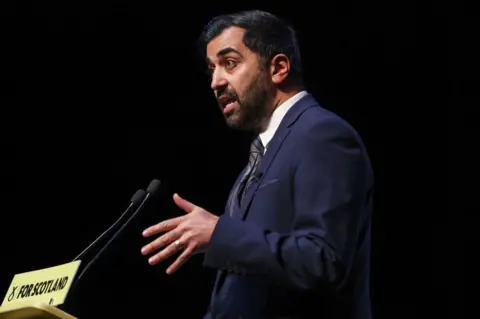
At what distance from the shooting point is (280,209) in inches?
72.8

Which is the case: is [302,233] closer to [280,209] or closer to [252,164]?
[280,209]

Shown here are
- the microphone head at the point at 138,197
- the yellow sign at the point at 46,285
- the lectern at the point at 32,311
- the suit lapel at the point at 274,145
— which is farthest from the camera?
the microphone head at the point at 138,197

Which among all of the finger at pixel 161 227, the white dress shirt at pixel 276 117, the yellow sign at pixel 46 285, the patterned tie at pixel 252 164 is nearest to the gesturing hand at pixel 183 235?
the finger at pixel 161 227

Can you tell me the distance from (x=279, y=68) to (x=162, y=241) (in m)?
0.70

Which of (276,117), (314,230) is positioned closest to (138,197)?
(276,117)

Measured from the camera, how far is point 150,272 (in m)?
3.54

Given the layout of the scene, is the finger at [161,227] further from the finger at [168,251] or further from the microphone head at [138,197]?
the microphone head at [138,197]

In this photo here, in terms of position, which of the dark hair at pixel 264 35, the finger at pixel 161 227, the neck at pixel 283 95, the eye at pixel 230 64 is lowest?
the finger at pixel 161 227

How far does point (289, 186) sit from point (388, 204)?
5.05ft

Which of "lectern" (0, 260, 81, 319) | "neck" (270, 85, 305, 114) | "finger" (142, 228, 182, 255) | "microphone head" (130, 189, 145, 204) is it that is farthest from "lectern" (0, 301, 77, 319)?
"neck" (270, 85, 305, 114)

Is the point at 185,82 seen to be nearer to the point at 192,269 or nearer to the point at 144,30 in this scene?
the point at 144,30

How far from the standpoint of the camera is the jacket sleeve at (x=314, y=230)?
171 centimetres

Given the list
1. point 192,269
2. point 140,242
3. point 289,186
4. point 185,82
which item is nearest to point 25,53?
point 185,82

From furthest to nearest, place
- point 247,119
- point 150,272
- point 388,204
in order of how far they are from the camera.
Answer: point 150,272, point 388,204, point 247,119
